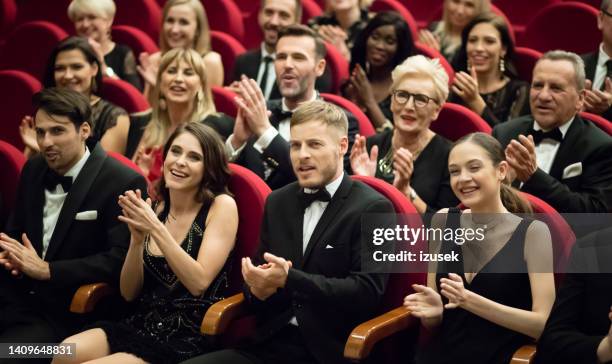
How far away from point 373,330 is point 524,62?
3.51 ft

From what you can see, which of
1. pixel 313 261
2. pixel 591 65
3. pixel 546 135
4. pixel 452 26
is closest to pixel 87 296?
pixel 313 261

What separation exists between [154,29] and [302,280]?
160cm

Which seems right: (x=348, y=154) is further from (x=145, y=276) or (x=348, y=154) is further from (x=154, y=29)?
(x=154, y=29)

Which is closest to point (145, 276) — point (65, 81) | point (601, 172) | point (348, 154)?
point (348, 154)

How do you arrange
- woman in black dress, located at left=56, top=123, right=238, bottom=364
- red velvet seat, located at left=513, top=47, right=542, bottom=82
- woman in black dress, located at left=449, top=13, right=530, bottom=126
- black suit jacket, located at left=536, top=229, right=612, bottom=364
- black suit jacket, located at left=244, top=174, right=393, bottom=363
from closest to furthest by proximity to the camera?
black suit jacket, located at left=536, top=229, right=612, bottom=364, black suit jacket, located at left=244, top=174, right=393, bottom=363, woman in black dress, located at left=56, top=123, right=238, bottom=364, woman in black dress, located at left=449, top=13, right=530, bottom=126, red velvet seat, located at left=513, top=47, right=542, bottom=82

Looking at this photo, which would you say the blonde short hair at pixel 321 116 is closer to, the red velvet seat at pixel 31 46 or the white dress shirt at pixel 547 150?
the white dress shirt at pixel 547 150

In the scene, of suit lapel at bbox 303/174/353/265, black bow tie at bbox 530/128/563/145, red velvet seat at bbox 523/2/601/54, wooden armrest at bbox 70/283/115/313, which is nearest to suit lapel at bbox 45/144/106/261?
wooden armrest at bbox 70/283/115/313

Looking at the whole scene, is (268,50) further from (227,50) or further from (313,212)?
(313,212)

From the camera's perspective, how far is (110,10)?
2506mm

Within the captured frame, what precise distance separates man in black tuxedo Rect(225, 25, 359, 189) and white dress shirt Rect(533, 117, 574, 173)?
0.36 m

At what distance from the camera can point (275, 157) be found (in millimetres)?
1775

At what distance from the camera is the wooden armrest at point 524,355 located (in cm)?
131

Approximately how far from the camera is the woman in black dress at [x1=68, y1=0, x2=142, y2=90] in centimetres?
248

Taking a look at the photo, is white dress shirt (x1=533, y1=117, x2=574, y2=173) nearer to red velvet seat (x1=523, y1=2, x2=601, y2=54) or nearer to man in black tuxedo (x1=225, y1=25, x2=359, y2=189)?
man in black tuxedo (x1=225, y1=25, x2=359, y2=189)
